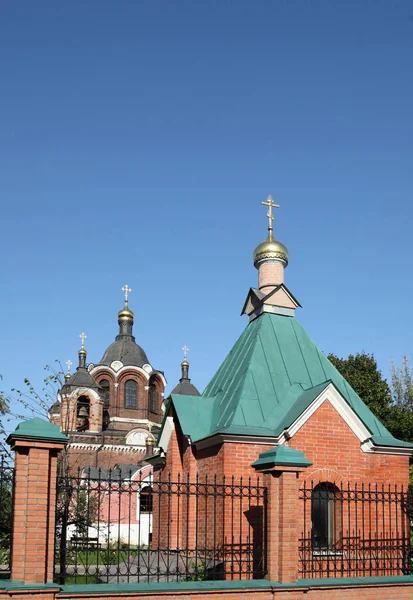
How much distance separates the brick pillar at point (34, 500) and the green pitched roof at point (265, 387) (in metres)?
3.84

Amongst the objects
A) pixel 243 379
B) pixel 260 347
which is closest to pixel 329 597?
pixel 243 379

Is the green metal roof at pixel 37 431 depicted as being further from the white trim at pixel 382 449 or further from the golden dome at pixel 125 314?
the golden dome at pixel 125 314

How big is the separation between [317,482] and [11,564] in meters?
5.47

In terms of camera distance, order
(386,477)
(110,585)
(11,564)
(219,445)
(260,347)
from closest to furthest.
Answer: (11,564)
(110,585)
(219,445)
(386,477)
(260,347)

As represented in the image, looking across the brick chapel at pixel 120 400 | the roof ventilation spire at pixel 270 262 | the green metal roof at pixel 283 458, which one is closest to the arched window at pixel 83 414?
the brick chapel at pixel 120 400

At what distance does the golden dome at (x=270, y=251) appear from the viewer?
14164mm

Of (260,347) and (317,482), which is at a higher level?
(260,347)

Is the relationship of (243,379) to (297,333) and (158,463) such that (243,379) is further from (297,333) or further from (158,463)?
(158,463)

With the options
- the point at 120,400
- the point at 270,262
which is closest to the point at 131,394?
the point at 120,400

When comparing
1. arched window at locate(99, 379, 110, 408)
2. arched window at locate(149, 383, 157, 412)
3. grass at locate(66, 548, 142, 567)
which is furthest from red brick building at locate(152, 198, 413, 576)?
arched window at locate(149, 383, 157, 412)

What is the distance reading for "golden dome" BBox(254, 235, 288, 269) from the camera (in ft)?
46.5

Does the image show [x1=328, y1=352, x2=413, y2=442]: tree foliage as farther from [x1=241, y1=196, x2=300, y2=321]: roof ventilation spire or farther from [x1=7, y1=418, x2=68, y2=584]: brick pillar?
[x1=7, y1=418, x2=68, y2=584]: brick pillar

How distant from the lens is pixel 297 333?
42.1ft

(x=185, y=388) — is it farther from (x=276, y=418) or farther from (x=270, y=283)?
(x=276, y=418)
